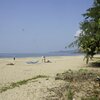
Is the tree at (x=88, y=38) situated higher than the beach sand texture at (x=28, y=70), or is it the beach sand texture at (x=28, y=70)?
the tree at (x=88, y=38)

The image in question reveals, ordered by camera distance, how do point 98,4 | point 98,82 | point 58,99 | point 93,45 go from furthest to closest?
point 93,45, point 98,4, point 98,82, point 58,99

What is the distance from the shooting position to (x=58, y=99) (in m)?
12.8

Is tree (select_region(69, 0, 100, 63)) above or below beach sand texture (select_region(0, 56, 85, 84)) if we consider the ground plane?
above

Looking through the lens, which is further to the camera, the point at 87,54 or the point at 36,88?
the point at 87,54

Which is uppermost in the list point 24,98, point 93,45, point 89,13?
point 89,13

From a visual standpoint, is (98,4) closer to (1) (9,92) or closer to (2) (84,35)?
(2) (84,35)

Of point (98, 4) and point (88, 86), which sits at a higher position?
point (98, 4)

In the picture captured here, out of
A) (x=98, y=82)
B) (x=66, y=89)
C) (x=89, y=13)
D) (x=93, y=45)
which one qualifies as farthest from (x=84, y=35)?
(x=66, y=89)

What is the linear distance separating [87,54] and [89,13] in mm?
6346

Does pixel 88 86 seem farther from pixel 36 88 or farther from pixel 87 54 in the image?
pixel 87 54

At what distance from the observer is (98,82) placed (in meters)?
15.9

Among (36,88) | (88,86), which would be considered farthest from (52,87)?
(88,86)

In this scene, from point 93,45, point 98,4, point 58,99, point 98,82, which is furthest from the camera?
point 93,45

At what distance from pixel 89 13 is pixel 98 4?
176 centimetres
